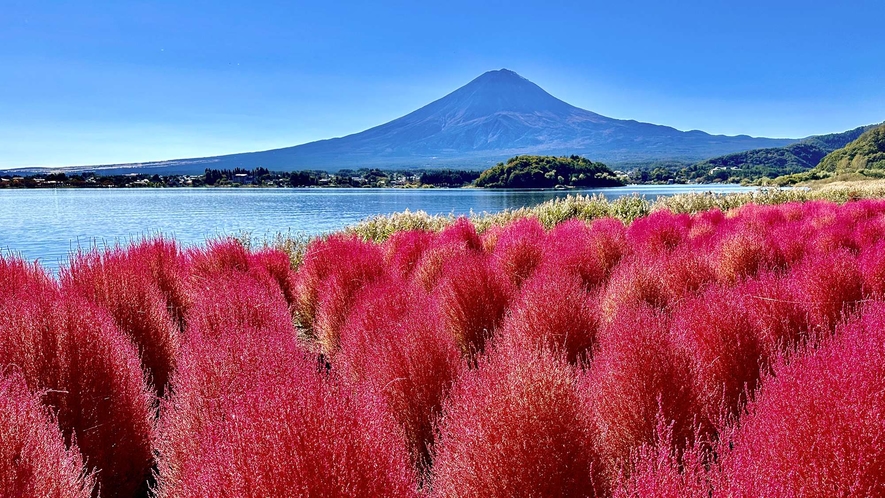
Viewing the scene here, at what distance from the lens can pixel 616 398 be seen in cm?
319

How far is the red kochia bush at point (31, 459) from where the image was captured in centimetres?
210

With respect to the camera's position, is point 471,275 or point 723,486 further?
point 471,275

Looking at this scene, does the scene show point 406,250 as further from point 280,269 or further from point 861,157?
point 861,157

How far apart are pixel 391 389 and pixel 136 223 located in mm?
29420

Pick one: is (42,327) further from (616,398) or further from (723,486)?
(723,486)

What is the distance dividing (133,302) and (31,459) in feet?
10.6

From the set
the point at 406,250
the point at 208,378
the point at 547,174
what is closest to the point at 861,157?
the point at 547,174

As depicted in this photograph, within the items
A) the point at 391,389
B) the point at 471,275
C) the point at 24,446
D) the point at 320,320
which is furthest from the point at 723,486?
the point at 320,320

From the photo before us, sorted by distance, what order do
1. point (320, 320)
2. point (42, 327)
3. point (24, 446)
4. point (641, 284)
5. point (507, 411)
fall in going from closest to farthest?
1. point (24, 446)
2. point (507, 411)
3. point (42, 327)
4. point (641, 284)
5. point (320, 320)

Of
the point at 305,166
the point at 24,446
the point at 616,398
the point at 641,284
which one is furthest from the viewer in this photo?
the point at 305,166

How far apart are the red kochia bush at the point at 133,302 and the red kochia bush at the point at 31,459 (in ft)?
7.06

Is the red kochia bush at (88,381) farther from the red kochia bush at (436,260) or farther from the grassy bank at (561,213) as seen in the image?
the grassy bank at (561,213)

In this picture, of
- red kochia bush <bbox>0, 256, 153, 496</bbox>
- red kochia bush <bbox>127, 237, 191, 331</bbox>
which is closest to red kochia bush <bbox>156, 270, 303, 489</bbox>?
red kochia bush <bbox>0, 256, 153, 496</bbox>

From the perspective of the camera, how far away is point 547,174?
235ft
